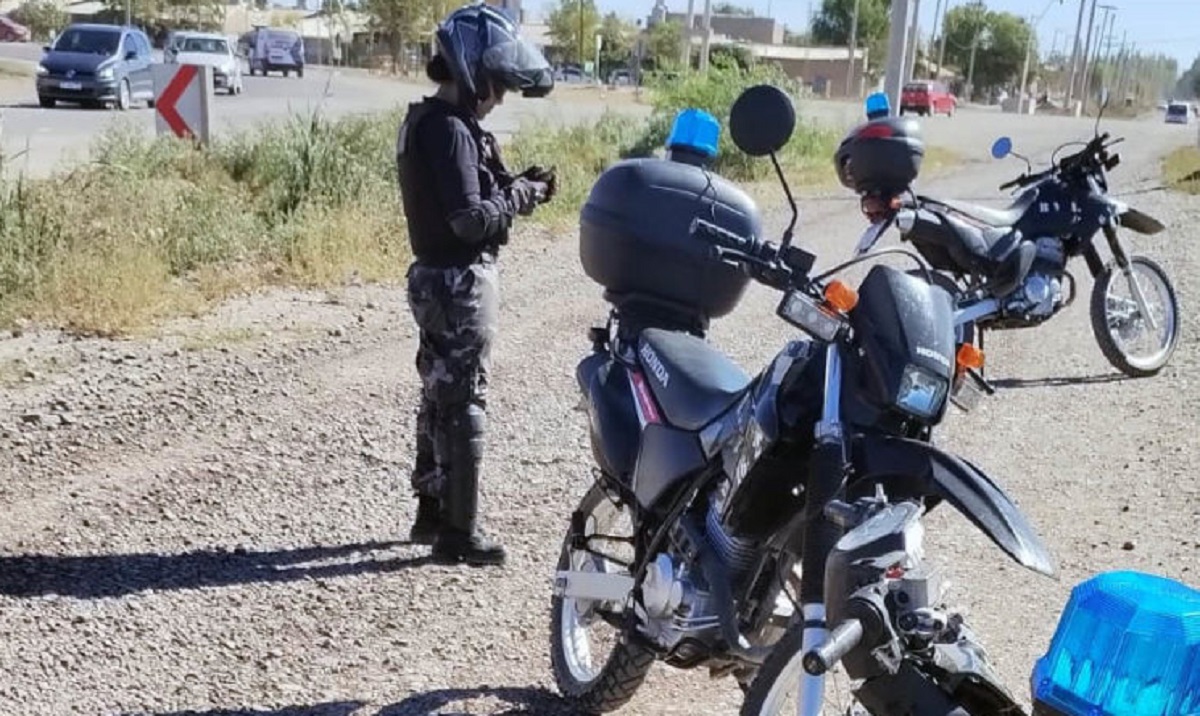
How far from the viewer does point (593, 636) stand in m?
4.23

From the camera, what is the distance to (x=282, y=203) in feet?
35.7

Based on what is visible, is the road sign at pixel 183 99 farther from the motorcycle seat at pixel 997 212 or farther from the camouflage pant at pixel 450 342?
the camouflage pant at pixel 450 342

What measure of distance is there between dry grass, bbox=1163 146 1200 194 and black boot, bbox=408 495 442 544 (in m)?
19.8

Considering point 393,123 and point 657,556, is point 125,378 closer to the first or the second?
point 657,556

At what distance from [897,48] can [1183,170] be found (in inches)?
379

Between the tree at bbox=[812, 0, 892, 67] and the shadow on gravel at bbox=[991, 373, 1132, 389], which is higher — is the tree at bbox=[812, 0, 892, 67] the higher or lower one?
the higher one

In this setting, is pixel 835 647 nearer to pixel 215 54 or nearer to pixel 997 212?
pixel 997 212

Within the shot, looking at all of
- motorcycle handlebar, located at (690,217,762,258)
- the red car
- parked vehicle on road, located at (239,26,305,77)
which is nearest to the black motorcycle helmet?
motorcycle handlebar, located at (690,217,762,258)

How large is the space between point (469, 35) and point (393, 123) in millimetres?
9986

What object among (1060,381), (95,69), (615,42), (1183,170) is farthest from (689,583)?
(615,42)

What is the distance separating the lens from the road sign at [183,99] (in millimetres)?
10891

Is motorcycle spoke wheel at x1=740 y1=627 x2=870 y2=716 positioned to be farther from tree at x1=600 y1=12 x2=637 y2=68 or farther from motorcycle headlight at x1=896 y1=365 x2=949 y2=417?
tree at x1=600 y1=12 x2=637 y2=68

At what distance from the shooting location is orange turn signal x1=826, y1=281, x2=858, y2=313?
2.66m

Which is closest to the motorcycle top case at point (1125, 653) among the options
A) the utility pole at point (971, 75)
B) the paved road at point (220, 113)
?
the paved road at point (220, 113)
